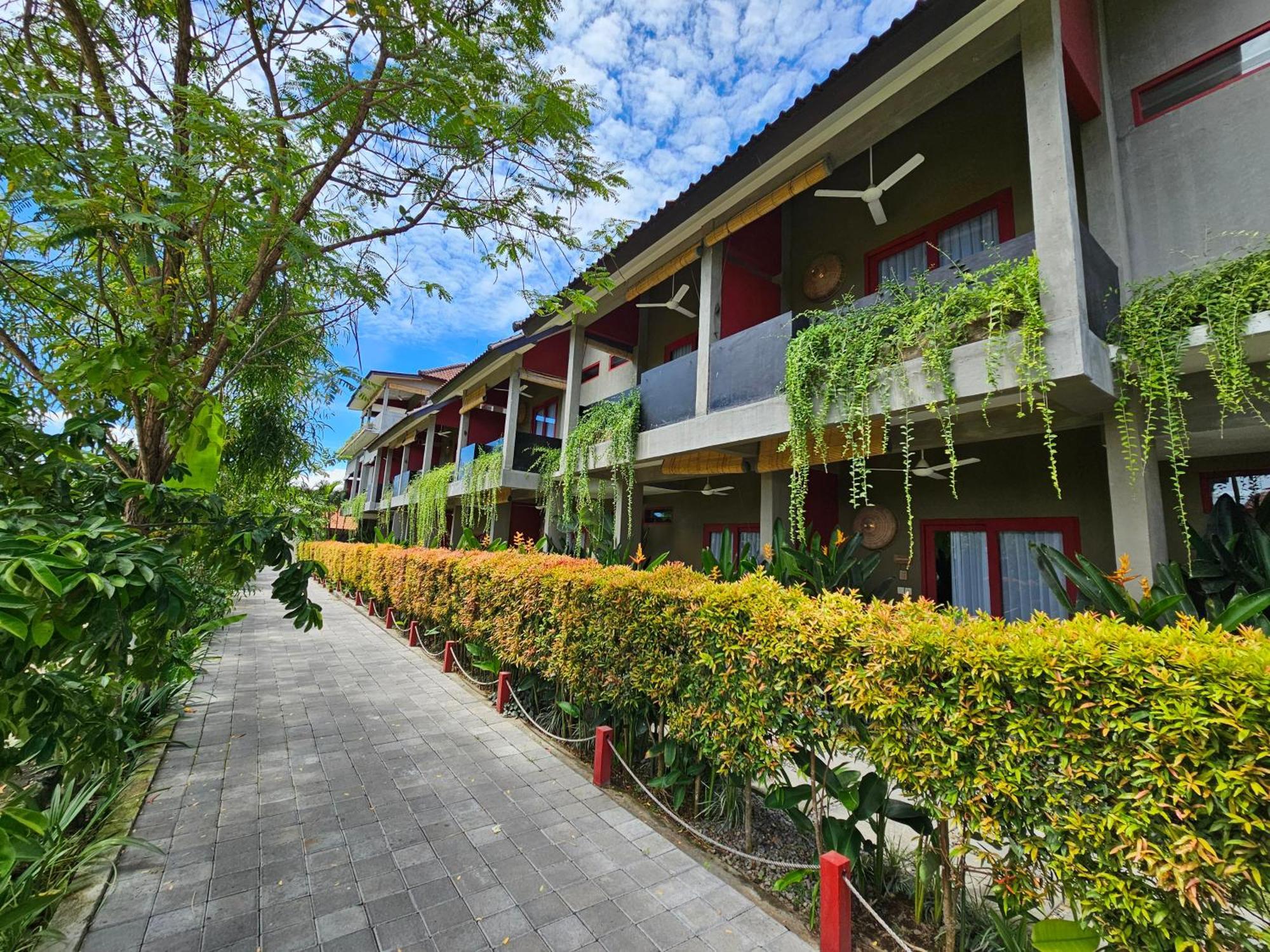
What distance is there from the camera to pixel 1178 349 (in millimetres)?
3889

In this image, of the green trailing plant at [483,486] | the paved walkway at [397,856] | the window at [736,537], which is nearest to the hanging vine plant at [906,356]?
the paved walkway at [397,856]

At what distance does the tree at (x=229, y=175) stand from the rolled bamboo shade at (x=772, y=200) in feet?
9.36

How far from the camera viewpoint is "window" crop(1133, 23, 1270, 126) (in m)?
4.82

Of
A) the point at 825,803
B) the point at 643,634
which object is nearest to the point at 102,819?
the point at 643,634

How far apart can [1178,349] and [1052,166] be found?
1783mm

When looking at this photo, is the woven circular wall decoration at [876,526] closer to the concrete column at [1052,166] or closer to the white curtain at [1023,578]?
the white curtain at [1023,578]

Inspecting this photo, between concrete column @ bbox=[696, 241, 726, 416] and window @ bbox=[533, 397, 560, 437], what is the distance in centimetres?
969

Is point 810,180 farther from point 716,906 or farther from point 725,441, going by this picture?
point 716,906

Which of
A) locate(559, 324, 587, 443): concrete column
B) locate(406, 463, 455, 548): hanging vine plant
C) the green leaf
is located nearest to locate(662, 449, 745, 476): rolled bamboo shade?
locate(559, 324, 587, 443): concrete column

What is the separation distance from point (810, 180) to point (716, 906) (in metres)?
7.12

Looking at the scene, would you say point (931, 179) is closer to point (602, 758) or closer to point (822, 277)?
point (822, 277)

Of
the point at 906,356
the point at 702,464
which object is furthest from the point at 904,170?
the point at 702,464

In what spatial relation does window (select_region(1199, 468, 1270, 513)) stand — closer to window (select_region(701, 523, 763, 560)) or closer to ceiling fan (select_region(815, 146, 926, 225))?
ceiling fan (select_region(815, 146, 926, 225))

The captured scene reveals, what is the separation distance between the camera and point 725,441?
22.5 ft
